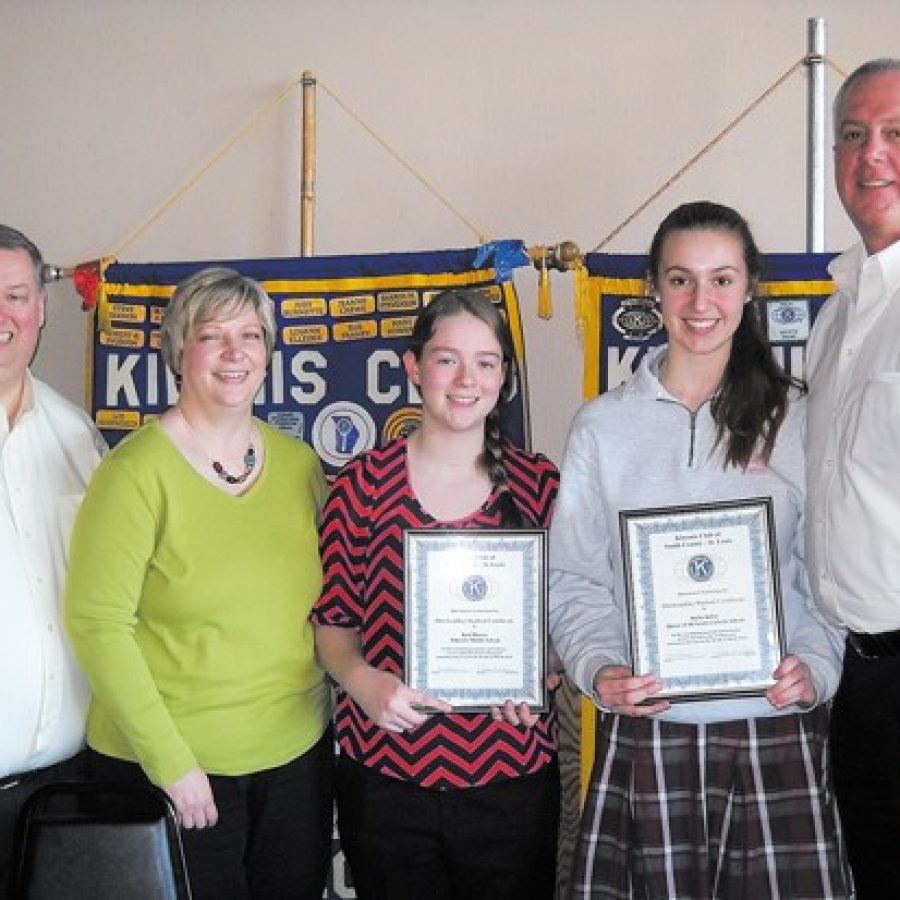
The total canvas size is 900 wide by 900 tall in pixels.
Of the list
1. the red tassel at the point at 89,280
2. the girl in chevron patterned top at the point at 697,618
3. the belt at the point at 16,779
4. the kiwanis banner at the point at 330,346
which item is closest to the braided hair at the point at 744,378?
the girl in chevron patterned top at the point at 697,618

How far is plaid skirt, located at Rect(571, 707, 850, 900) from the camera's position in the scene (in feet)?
5.56

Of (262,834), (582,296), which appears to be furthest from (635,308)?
(262,834)

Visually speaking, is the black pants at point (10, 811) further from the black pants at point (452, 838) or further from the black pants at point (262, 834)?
the black pants at point (452, 838)

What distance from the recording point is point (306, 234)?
3.09 meters

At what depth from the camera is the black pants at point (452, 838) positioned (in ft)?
6.00

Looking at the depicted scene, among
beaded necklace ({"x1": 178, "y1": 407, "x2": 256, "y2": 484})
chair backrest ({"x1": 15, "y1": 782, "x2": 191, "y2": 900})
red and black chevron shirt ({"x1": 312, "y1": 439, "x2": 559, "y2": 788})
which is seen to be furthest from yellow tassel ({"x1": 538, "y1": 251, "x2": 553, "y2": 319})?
chair backrest ({"x1": 15, "y1": 782, "x2": 191, "y2": 900})

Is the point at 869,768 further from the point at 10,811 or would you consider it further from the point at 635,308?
the point at 10,811

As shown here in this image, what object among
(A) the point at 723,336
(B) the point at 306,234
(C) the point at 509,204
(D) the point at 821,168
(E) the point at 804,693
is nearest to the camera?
(E) the point at 804,693

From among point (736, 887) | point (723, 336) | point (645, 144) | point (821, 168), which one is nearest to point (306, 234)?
point (645, 144)

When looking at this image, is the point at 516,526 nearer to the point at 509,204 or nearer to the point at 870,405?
the point at 870,405

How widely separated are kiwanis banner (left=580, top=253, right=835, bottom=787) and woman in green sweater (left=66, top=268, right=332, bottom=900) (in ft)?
3.42

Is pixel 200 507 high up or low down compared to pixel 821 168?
down

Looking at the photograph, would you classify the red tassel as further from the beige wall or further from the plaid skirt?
the plaid skirt

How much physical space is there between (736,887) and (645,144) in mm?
2229
